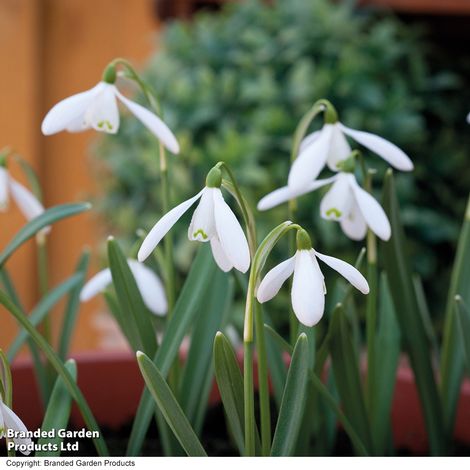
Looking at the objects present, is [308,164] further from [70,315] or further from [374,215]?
[70,315]

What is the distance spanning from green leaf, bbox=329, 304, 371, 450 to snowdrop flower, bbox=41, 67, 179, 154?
0.65 feet

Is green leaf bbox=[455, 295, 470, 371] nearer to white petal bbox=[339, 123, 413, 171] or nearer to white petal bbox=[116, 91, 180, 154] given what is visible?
white petal bbox=[339, 123, 413, 171]

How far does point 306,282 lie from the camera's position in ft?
1.85

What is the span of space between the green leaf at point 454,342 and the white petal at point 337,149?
131 millimetres

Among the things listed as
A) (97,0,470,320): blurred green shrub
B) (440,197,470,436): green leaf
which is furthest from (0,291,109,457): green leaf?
(97,0,470,320): blurred green shrub

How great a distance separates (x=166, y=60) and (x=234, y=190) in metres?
1.42

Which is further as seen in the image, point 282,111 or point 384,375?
point 282,111

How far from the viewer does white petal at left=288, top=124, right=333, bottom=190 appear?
704mm

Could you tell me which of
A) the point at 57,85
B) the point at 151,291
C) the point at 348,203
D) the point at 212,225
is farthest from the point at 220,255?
the point at 57,85

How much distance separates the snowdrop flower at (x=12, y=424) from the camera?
0.59 meters

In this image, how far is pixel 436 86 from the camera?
6.70ft

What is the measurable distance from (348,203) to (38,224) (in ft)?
0.83

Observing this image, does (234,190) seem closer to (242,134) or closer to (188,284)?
(188,284)

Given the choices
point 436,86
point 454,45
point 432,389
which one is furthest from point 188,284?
point 454,45
